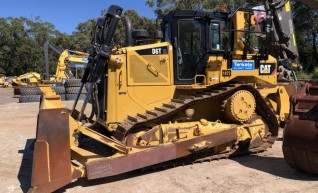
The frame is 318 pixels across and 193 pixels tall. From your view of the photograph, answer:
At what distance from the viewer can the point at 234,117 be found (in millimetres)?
7125

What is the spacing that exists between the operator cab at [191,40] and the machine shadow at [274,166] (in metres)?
1.82

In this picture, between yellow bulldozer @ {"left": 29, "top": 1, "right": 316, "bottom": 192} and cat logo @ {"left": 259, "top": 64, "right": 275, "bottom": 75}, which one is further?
cat logo @ {"left": 259, "top": 64, "right": 275, "bottom": 75}

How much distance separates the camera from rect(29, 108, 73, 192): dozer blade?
4969mm

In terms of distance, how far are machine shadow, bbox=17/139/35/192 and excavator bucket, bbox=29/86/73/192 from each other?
0.79 m

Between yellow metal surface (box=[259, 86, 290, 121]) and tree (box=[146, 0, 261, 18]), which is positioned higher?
tree (box=[146, 0, 261, 18])

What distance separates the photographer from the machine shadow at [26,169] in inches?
230

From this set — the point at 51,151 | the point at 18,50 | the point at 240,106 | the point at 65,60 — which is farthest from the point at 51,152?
the point at 18,50

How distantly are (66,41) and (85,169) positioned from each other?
60.8m

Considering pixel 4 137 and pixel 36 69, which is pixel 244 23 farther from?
pixel 36 69

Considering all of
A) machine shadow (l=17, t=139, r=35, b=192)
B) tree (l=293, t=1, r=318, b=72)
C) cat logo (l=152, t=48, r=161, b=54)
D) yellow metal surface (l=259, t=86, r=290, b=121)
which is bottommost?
machine shadow (l=17, t=139, r=35, b=192)

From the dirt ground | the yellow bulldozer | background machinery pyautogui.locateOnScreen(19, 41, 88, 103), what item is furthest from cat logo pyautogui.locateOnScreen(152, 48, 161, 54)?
background machinery pyautogui.locateOnScreen(19, 41, 88, 103)

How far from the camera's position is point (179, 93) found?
23.6ft

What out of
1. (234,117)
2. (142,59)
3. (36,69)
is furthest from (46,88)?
(36,69)

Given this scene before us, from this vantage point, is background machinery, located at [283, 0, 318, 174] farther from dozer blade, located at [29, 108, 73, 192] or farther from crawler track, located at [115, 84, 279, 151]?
dozer blade, located at [29, 108, 73, 192]
